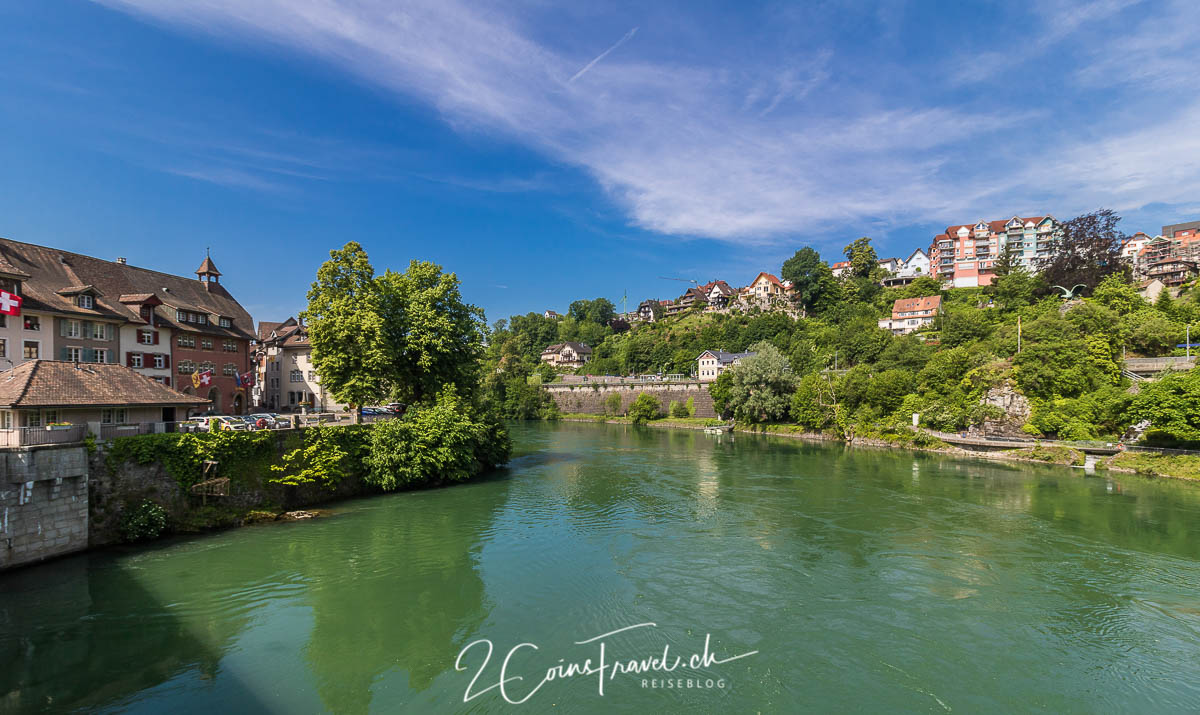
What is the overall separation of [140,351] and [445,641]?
29.4m

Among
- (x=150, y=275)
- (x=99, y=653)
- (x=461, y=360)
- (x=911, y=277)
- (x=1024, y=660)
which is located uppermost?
(x=911, y=277)

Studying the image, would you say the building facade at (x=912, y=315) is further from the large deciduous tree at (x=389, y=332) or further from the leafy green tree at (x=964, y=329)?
the large deciduous tree at (x=389, y=332)

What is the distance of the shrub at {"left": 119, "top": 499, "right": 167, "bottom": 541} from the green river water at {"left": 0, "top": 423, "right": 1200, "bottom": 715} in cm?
68

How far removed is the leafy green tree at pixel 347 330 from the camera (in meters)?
27.5

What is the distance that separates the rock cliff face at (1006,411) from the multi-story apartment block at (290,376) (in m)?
54.7

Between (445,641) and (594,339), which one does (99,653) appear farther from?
(594,339)

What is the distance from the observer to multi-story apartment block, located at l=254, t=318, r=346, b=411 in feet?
141

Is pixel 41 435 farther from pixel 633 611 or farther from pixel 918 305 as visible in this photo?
pixel 918 305

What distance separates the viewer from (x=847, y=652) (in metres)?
11.7

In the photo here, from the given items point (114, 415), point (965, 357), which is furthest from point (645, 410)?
point (114, 415)

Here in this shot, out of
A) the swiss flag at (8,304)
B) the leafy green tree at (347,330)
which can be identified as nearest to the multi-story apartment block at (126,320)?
the swiss flag at (8,304)

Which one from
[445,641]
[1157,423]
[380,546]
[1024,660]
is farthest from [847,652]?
[1157,423]

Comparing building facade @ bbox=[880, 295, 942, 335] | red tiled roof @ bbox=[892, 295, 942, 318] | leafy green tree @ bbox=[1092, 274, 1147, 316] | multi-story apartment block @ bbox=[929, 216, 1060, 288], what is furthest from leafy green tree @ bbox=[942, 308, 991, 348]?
multi-story apartment block @ bbox=[929, 216, 1060, 288]

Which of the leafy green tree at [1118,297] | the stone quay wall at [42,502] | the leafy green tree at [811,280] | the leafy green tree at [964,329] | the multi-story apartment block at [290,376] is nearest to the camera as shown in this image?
the stone quay wall at [42,502]
